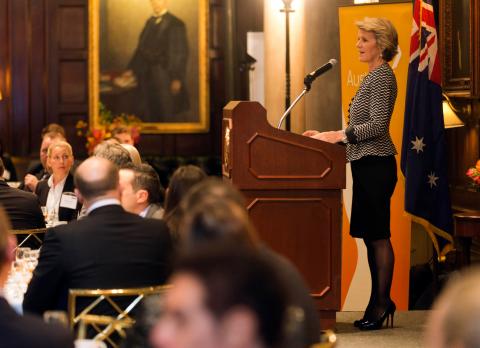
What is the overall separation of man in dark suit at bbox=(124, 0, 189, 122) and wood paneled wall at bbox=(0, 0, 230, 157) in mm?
616

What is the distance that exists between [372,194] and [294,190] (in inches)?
22.7

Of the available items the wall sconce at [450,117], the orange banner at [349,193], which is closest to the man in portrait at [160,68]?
the wall sconce at [450,117]

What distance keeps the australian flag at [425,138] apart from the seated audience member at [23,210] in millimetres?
2772

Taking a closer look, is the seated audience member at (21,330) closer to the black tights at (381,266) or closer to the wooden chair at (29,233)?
the wooden chair at (29,233)

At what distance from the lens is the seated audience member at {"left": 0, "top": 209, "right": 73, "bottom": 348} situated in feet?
8.82

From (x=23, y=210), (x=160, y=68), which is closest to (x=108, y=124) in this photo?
(x=160, y=68)

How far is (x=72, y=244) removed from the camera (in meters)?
4.03

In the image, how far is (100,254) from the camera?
159 inches

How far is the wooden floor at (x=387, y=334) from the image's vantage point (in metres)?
6.55

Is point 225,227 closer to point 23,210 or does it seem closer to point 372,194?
point 372,194

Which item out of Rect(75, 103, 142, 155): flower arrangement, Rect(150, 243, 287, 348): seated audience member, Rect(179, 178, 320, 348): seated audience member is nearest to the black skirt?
Rect(179, 178, 320, 348): seated audience member

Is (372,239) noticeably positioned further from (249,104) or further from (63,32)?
(63,32)

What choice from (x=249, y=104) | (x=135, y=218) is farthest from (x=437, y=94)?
(x=135, y=218)

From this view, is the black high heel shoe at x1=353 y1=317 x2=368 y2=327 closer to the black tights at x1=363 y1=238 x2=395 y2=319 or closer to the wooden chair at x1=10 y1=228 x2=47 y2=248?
the black tights at x1=363 y1=238 x2=395 y2=319
